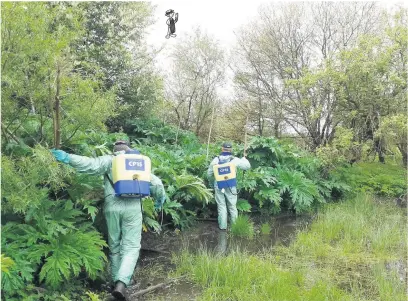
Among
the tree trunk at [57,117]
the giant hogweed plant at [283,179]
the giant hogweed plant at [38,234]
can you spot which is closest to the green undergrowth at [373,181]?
the giant hogweed plant at [283,179]

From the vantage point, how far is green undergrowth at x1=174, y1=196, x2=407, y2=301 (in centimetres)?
481

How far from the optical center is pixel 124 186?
5.01 m

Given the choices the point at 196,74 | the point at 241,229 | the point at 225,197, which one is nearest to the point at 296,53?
the point at 196,74

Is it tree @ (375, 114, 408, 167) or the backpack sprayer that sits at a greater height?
tree @ (375, 114, 408, 167)

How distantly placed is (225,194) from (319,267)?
3028mm

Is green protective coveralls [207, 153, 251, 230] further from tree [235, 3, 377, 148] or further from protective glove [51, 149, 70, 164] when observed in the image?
tree [235, 3, 377, 148]

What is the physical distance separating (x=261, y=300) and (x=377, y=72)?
9.92m

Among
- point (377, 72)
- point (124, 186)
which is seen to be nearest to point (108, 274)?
point (124, 186)

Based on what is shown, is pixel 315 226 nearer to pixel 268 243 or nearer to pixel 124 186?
pixel 268 243

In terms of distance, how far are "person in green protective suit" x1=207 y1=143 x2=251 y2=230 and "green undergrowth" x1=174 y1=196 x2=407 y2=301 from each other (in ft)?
5.49

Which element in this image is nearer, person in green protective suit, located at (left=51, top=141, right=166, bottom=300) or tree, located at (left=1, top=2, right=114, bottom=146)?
tree, located at (left=1, top=2, right=114, bottom=146)

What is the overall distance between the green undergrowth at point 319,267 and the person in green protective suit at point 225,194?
65.8 inches

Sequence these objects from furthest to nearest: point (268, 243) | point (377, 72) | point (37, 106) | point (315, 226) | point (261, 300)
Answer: point (377, 72), point (315, 226), point (268, 243), point (37, 106), point (261, 300)

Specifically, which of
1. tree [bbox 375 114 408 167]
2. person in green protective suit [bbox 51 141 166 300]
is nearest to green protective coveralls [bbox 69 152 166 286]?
person in green protective suit [bbox 51 141 166 300]
